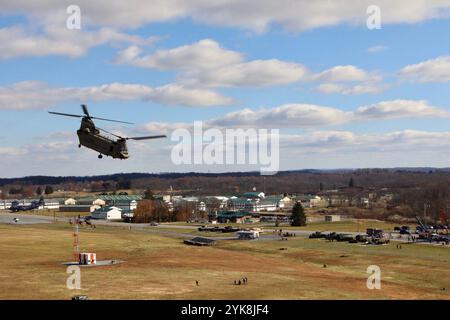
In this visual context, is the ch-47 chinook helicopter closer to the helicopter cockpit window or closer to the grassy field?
the helicopter cockpit window

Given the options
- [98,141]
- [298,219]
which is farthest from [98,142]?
[298,219]

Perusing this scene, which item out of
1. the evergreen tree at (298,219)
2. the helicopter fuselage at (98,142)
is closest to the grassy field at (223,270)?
the helicopter fuselage at (98,142)

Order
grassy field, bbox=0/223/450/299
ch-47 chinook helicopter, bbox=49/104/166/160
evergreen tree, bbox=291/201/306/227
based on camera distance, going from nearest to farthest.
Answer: ch-47 chinook helicopter, bbox=49/104/166/160 < grassy field, bbox=0/223/450/299 < evergreen tree, bbox=291/201/306/227

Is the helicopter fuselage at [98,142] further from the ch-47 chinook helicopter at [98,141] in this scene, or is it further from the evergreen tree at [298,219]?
the evergreen tree at [298,219]

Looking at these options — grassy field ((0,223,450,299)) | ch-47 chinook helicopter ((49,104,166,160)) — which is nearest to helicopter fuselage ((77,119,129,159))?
ch-47 chinook helicopter ((49,104,166,160))
